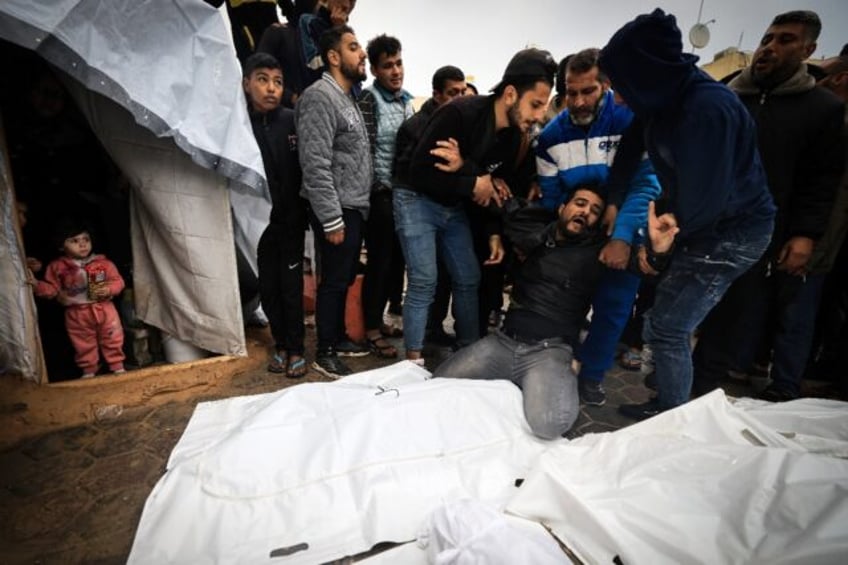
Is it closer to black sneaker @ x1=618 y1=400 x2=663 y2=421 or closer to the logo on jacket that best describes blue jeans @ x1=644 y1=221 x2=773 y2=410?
black sneaker @ x1=618 y1=400 x2=663 y2=421

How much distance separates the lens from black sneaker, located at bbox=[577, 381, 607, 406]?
2947 mm

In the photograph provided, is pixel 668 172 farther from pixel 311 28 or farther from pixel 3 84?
pixel 3 84

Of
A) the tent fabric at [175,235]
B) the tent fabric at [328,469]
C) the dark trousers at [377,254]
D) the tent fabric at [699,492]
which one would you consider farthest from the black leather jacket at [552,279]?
the tent fabric at [175,235]

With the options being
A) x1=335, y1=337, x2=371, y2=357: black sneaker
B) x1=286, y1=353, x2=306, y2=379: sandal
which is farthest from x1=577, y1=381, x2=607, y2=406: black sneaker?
x1=286, y1=353, x2=306, y2=379: sandal

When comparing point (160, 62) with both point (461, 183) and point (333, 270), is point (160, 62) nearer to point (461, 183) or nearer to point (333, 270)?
point (333, 270)

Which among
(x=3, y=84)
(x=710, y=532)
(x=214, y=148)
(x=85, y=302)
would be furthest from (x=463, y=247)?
(x=3, y=84)

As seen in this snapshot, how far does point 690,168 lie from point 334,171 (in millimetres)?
2188

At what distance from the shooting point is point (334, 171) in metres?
2.91

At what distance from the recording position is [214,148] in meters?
2.55

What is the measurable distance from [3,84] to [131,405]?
8.25ft

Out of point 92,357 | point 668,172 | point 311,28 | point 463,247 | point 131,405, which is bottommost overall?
point 131,405

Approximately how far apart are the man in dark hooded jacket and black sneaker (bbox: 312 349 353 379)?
2.19 m

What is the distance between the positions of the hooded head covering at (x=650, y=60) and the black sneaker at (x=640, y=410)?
1929 millimetres

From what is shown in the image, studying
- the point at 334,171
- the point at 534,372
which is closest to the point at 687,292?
the point at 534,372
